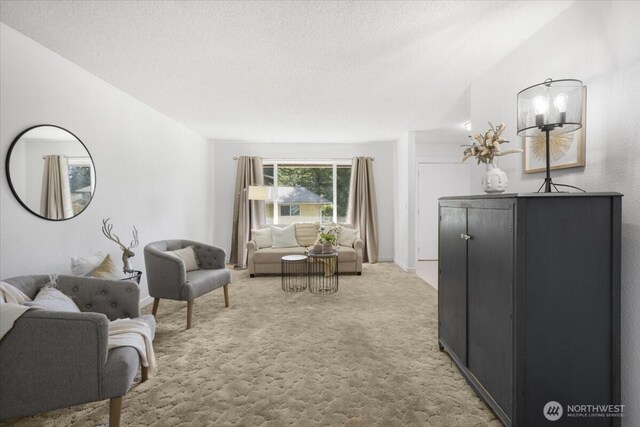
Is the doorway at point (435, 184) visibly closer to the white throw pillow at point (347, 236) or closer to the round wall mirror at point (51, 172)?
the white throw pillow at point (347, 236)

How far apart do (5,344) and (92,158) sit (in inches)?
78.2

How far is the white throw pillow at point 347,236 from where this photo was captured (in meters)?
5.64

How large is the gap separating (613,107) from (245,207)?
5.39 meters

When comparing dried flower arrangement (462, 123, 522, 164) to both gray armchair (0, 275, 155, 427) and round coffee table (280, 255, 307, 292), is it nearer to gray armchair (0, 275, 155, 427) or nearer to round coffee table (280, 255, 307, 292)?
gray armchair (0, 275, 155, 427)

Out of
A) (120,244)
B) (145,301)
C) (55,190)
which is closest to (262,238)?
(145,301)

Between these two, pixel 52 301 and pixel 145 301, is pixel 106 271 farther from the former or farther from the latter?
pixel 145 301

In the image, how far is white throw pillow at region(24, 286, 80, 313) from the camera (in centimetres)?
170

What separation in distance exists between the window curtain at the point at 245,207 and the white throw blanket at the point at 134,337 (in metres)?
4.03

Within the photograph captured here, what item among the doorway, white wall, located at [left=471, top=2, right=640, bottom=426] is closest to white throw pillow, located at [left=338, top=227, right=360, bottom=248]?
the doorway

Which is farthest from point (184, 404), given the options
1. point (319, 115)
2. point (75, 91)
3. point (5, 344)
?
point (319, 115)

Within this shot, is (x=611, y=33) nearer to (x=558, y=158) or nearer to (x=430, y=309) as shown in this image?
(x=558, y=158)

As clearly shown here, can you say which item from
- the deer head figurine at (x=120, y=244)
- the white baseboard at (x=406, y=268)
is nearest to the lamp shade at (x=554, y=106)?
the deer head figurine at (x=120, y=244)

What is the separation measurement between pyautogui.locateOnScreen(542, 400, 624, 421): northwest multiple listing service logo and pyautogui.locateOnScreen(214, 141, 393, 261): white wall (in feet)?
15.9

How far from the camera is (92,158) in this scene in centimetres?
291
